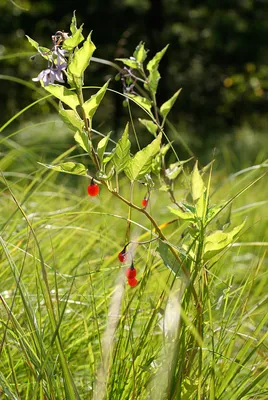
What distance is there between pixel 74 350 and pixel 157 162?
54 cm

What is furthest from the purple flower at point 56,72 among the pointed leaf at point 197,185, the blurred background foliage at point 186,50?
the blurred background foliage at point 186,50

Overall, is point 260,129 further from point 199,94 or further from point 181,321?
point 181,321

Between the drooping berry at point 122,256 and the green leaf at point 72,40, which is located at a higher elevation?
the green leaf at point 72,40

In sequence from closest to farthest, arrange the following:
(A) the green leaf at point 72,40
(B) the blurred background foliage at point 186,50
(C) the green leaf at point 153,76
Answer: (A) the green leaf at point 72,40
(C) the green leaf at point 153,76
(B) the blurred background foliage at point 186,50

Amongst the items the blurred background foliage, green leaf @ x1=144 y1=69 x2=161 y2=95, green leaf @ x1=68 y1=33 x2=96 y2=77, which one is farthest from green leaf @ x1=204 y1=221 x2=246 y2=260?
the blurred background foliage

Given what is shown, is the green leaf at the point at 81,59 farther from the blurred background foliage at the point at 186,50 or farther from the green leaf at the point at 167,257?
the blurred background foliage at the point at 186,50

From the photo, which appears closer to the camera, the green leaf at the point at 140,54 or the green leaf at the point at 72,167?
the green leaf at the point at 72,167

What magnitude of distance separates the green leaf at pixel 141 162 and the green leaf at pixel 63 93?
132 millimetres

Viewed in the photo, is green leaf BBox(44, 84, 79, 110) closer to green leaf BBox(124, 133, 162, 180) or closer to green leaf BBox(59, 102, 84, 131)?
green leaf BBox(59, 102, 84, 131)

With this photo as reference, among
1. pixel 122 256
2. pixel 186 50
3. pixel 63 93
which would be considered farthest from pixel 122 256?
pixel 186 50

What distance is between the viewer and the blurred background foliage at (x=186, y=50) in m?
11.9

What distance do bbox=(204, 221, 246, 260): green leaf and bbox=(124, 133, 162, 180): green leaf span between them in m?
0.15

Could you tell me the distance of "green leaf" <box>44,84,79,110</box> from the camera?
1.11m

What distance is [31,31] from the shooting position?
12594 mm
